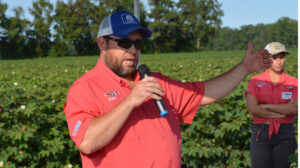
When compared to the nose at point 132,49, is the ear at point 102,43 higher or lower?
higher

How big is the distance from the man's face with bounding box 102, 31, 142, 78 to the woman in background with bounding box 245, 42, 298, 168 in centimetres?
190

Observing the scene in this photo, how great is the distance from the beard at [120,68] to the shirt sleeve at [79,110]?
0.76ft

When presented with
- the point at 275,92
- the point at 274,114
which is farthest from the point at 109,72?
the point at 275,92

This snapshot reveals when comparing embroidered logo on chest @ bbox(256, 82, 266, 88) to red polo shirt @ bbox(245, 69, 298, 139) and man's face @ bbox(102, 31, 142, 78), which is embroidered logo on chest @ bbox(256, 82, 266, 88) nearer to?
red polo shirt @ bbox(245, 69, 298, 139)

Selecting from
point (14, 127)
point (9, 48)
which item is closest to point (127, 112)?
point (14, 127)

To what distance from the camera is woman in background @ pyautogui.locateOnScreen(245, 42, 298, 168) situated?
3.42 m

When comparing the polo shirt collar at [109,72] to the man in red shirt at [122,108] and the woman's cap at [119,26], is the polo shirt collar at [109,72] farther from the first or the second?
the woman's cap at [119,26]

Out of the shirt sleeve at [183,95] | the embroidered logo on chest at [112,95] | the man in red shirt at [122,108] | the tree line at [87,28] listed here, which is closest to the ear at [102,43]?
the man in red shirt at [122,108]

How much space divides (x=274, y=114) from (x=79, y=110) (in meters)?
2.29

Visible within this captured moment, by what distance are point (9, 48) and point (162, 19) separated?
3227 cm

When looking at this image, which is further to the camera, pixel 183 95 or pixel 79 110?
pixel 183 95

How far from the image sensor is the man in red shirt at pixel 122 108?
169cm

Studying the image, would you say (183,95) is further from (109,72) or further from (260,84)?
(260,84)

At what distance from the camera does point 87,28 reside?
68.8 meters
